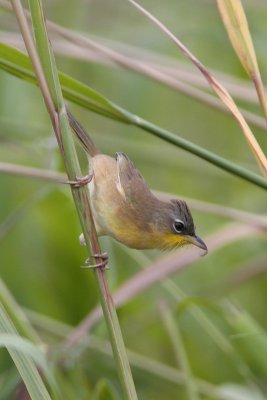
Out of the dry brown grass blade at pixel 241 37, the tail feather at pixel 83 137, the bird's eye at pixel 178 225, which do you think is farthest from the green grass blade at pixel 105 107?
the bird's eye at pixel 178 225

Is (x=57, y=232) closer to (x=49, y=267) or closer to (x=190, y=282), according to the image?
(x=49, y=267)

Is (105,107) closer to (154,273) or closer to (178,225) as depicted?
(178,225)

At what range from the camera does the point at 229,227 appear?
344 centimetres

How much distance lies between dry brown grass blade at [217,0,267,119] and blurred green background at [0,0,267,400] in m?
0.90

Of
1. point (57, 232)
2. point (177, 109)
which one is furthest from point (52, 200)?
point (177, 109)

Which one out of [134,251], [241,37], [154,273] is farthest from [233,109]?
[134,251]

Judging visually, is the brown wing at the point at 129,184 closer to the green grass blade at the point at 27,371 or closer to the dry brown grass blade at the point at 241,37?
the dry brown grass blade at the point at 241,37

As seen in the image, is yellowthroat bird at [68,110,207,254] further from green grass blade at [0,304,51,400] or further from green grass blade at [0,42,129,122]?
green grass blade at [0,304,51,400]

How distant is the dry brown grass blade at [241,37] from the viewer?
214 cm

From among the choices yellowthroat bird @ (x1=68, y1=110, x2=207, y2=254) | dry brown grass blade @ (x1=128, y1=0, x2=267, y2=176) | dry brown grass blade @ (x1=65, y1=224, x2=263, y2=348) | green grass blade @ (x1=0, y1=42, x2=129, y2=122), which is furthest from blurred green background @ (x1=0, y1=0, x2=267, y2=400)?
green grass blade @ (x1=0, y1=42, x2=129, y2=122)

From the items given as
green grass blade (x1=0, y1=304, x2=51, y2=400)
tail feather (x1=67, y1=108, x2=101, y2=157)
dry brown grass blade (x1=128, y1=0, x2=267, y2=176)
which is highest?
tail feather (x1=67, y1=108, x2=101, y2=157)

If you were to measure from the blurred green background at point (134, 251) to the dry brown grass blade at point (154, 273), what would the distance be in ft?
0.46

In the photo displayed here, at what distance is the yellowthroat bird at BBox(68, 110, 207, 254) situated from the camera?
104 inches

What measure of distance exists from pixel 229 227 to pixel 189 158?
850 millimetres
